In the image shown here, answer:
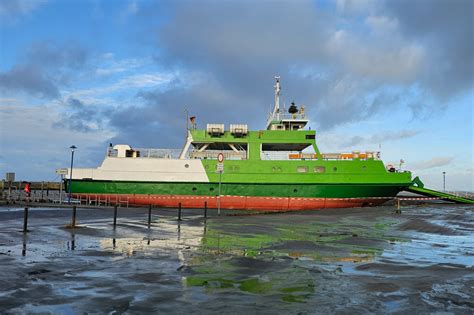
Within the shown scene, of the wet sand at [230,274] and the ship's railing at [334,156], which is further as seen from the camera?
the ship's railing at [334,156]

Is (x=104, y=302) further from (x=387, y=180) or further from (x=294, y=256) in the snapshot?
(x=387, y=180)

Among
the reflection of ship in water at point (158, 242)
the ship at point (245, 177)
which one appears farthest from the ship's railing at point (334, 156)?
the reflection of ship in water at point (158, 242)

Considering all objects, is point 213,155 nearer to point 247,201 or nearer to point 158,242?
point 247,201

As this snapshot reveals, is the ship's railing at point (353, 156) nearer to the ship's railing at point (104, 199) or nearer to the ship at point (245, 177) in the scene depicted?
the ship at point (245, 177)

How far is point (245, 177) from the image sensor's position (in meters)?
30.9

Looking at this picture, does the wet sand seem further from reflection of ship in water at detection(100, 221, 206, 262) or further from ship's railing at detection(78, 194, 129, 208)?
ship's railing at detection(78, 194, 129, 208)

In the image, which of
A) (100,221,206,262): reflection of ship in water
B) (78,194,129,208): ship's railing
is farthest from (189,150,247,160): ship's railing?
(100,221,206,262): reflection of ship in water

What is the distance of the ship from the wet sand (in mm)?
18540

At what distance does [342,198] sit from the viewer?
30797mm

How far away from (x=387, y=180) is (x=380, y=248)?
73.1 feet

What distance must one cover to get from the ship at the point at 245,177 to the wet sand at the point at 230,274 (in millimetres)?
18540

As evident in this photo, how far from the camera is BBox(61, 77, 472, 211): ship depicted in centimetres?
3070

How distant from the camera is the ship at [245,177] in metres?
30.7

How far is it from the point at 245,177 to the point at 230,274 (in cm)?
2403
